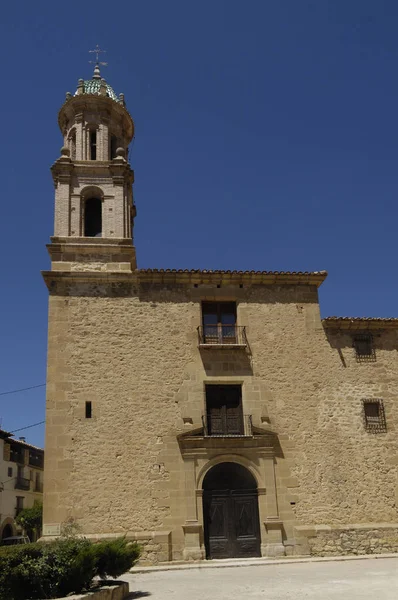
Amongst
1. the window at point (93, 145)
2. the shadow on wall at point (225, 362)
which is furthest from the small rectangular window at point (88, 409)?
the window at point (93, 145)

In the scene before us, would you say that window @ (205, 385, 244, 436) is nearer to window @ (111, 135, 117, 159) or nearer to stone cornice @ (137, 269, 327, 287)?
stone cornice @ (137, 269, 327, 287)

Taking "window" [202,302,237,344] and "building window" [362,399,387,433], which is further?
"window" [202,302,237,344]

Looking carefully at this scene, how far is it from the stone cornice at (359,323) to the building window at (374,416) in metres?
2.29

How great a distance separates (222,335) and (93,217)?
19.9 feet

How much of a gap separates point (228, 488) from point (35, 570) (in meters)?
8.69

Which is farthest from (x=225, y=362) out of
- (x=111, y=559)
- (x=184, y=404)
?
(x=111, y=559)

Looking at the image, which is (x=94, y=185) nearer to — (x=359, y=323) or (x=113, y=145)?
(x=113, y=145)

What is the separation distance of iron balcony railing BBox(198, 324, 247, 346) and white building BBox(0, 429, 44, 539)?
62.7 feet

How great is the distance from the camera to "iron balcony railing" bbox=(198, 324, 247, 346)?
17.0m

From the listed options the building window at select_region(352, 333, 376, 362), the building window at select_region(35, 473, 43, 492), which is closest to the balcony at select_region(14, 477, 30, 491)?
the building window at select_region(35, 473, 43, 492)

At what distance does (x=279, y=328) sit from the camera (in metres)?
17.4

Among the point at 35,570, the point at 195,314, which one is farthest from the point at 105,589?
the point at 195,314

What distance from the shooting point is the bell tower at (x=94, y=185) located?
17.6 m

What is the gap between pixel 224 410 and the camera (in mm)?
16359
